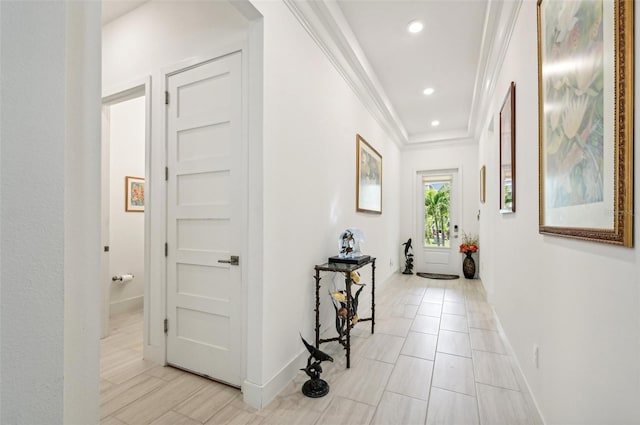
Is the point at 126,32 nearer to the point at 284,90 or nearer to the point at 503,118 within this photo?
the point at 284,90

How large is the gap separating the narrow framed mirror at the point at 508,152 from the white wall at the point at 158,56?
6.99 ft

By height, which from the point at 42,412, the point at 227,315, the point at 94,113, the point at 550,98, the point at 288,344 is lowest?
the point at 288,344

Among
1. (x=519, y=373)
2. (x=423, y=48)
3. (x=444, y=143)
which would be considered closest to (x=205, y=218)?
(x=519, y=373)

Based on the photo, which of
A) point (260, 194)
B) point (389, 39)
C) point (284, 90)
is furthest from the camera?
point (389, 39)

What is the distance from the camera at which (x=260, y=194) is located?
1.83m

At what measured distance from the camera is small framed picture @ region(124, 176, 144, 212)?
362cm

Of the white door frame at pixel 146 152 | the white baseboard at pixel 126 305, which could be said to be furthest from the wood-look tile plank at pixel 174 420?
the white baseboard at pixel 126 305

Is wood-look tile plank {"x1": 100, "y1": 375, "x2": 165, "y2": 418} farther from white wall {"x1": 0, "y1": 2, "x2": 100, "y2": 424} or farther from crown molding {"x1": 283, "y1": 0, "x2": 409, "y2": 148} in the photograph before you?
crown molding {"x1": 283, "y1": 0, "x2": 409, "y2": 148}

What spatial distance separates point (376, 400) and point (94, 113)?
2039 mm

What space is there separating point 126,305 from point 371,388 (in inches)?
122

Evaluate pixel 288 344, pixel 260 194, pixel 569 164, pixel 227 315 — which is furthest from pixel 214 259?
pixel 569 164

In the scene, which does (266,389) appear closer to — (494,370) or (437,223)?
(494,370)

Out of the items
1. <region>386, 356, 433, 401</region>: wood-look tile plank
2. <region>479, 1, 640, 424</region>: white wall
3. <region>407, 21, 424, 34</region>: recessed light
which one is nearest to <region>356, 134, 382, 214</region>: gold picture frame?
<region>407, 21, 424, 34</region>: recessed light

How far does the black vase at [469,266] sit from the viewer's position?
541 cm
